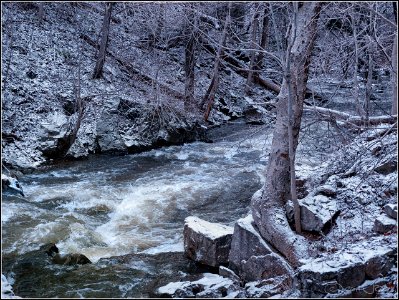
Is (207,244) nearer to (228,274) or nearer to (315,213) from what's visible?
(228,274)

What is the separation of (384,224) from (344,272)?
104 cm

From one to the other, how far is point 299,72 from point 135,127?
8.30m

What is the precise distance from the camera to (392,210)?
5.43 m

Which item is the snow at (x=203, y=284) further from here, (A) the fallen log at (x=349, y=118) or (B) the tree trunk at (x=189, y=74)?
(B) the tree trunk at (x=189, y=74)

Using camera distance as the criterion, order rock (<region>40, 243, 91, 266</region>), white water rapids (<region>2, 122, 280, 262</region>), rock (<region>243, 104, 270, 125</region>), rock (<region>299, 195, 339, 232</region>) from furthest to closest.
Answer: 1. rock (<region>243, 104, 270, 125</region>)
2. white water rapids (<region>2, 122, 280, 262</region>)
3. rock (<region>40, 243, 91, 266</region>)
4. rock (<region>299, 195, 339, 232</region>)

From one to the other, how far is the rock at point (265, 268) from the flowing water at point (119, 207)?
1529mm

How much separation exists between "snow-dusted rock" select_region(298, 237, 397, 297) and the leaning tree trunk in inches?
25.8

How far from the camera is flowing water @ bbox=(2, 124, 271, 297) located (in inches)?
258

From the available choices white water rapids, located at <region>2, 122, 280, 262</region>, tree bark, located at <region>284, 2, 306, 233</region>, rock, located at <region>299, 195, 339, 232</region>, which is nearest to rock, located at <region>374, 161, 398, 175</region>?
rock, located at <region>299, 195, 339, 232</region>

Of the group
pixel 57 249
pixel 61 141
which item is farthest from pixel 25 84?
pixel 57 249

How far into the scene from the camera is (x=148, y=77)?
53.0ft

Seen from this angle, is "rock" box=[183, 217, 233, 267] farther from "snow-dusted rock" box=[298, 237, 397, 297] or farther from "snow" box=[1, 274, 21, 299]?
"snow" box=[1, 274, 21, 299]

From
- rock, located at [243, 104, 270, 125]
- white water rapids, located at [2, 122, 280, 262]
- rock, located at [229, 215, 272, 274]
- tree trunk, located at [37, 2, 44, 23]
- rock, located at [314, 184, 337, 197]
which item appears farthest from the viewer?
tree trunk, located at [37, 2, 44, 23]

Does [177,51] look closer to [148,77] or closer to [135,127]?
[148,77]
